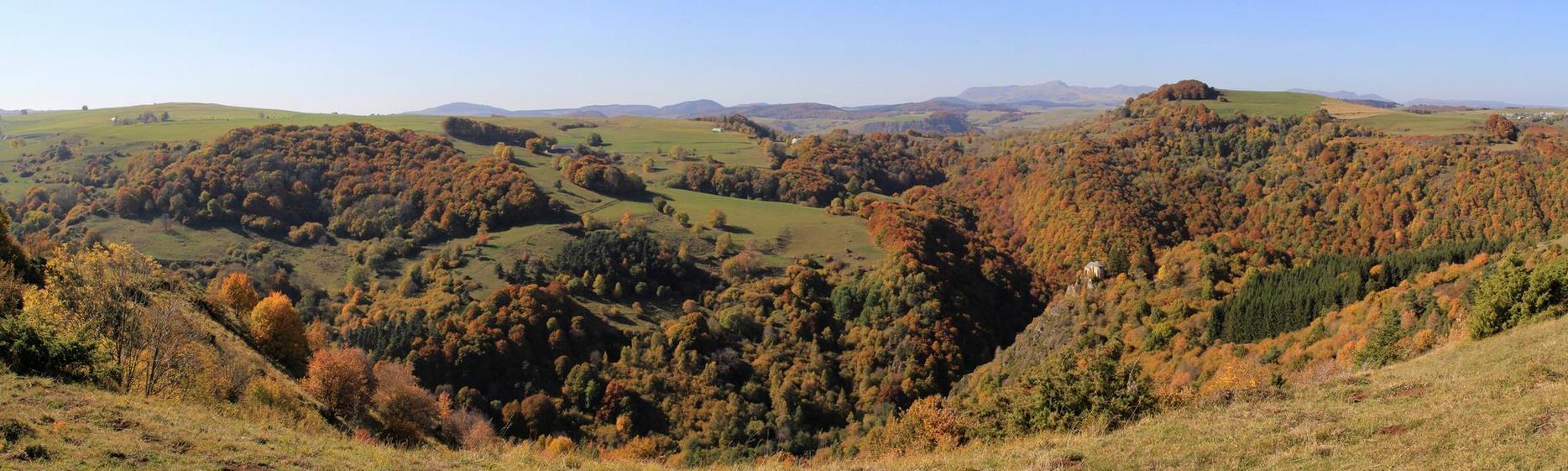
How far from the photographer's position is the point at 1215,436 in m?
16.0

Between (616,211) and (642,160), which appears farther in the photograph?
(642,160)

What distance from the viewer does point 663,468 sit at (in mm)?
19031

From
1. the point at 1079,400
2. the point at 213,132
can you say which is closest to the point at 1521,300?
the point at 1079,400

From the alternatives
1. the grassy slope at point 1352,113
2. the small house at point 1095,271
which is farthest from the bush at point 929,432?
the grassy slope at point 1352,113

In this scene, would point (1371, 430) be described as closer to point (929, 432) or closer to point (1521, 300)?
point (929, 432)

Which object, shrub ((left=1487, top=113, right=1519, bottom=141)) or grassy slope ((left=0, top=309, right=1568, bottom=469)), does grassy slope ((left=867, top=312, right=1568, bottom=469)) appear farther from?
shrub ((left=1487, top=113, right=1519, bottom=141))

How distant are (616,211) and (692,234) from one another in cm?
1487

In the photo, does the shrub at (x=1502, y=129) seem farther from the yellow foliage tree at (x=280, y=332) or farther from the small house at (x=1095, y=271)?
the yellow foliage tree at (x=280, y=332)

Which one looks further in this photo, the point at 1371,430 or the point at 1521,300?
the point at 1521,300

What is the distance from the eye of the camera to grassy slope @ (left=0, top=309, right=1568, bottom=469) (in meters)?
13.0

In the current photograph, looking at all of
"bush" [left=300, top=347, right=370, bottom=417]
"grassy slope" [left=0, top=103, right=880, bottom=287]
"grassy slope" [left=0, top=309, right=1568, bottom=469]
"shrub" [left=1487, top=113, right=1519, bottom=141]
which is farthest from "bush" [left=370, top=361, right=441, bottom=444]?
"shrub" [left=1487, top=113, right=1519, bottom=141]

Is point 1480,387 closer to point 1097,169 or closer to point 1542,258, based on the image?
point 1542,258

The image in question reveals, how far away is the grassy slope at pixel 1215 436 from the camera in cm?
1302

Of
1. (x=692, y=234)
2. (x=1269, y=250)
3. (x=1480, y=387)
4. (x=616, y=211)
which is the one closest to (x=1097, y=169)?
(x=1269, y=250)
